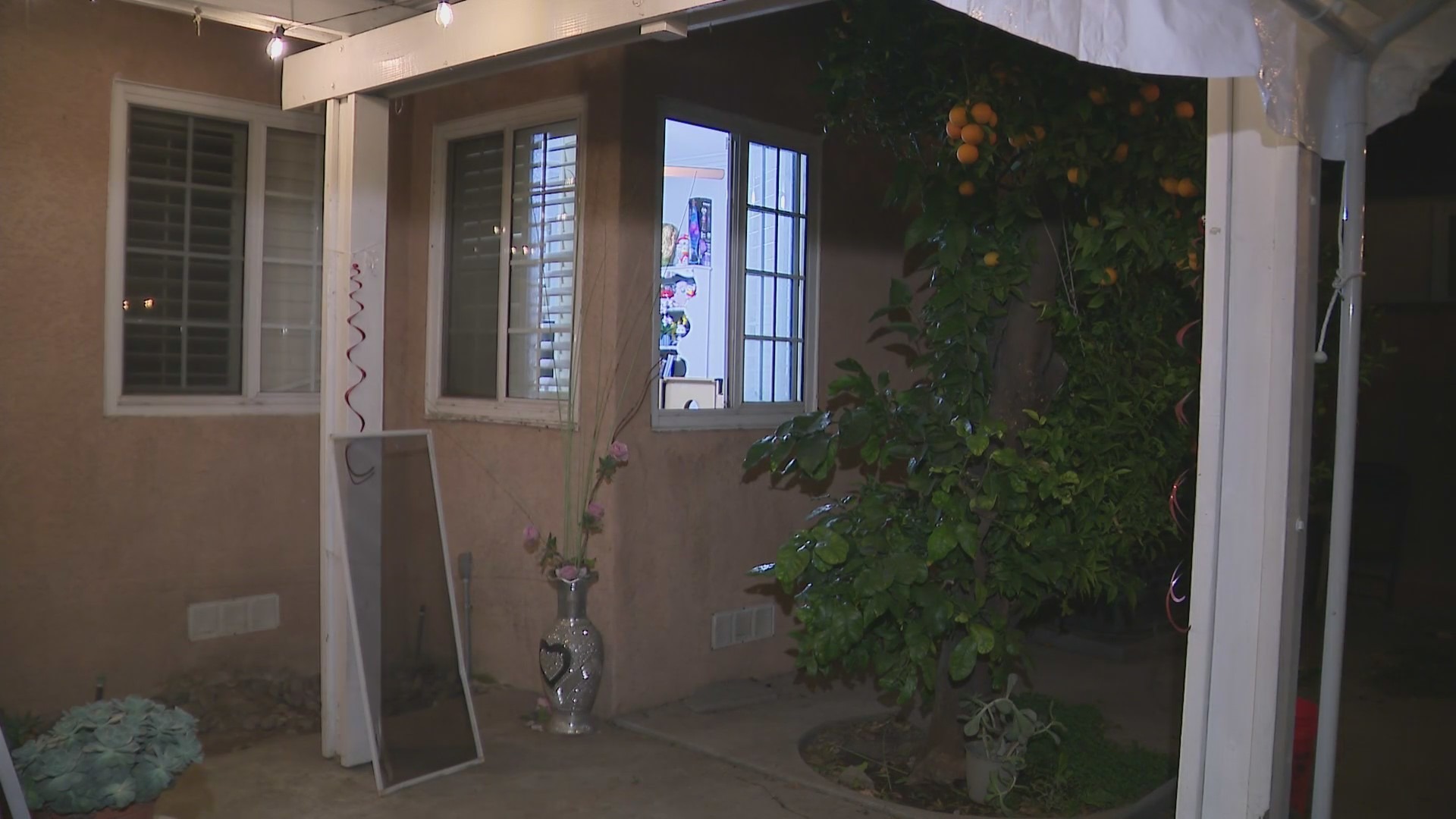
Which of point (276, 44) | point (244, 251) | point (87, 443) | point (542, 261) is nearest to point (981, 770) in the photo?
point (542, 261)

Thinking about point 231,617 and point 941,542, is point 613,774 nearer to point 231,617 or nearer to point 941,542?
point 941,542

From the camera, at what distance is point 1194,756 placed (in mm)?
2328

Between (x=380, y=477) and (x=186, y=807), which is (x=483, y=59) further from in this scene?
(x=186, y=807)

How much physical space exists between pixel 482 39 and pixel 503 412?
2154 millimetres

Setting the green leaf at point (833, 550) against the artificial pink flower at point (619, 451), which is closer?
the green leaf at point (833, 550)

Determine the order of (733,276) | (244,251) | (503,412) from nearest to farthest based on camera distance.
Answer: (244,251)
(503,412)
(733,276)

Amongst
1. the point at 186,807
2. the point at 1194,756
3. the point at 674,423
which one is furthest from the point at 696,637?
the point at 1194,756

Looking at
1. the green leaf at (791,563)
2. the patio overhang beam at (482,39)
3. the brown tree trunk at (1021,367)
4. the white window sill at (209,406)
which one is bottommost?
the green leaf at (791,563)

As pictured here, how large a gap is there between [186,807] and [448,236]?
2.95 m

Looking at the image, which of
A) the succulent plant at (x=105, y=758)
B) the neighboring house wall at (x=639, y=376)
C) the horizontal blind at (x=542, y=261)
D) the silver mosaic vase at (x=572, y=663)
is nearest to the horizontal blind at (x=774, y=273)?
the neighboring house wall at (x=639, y=376)

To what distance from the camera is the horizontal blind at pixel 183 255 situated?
5.02m

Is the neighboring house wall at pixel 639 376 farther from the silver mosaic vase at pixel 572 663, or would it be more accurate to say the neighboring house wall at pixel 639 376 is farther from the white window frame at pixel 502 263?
the silver mosaic vase at pixel 572 663

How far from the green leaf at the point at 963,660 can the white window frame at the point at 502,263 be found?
Answer: 78.2 inches

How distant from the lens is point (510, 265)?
18.2 ft
